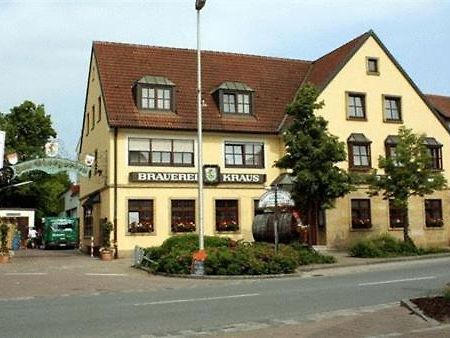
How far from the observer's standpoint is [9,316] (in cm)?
1257

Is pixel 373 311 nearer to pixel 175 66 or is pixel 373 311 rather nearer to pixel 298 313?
pixel 298 313

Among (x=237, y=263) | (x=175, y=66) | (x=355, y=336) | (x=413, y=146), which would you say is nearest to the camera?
(x=355, y=336)

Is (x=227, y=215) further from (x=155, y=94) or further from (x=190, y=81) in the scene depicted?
(x=190, y=81)

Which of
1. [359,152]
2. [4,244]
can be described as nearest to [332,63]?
[359,152]

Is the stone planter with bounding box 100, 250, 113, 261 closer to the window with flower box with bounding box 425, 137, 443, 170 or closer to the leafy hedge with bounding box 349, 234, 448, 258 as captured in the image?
the leafy hedge with bounding box 349, 234, 448, 258

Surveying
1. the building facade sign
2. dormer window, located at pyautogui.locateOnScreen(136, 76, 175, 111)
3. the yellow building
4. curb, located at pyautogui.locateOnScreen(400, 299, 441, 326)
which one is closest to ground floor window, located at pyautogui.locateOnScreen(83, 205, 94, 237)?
the yellow building

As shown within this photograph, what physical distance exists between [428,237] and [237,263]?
19320mm

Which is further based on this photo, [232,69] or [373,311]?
[232,69]

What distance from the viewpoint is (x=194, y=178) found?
33938mm

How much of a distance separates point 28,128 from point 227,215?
32.0m

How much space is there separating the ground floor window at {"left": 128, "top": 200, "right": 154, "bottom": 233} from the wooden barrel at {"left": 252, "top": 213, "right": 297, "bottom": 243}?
536 centimetres

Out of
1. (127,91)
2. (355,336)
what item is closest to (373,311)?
(355,336)

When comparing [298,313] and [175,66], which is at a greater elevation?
[175,66]

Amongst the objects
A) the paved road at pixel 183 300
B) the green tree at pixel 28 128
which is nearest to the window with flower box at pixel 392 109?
the paved road at pixel 183 300
